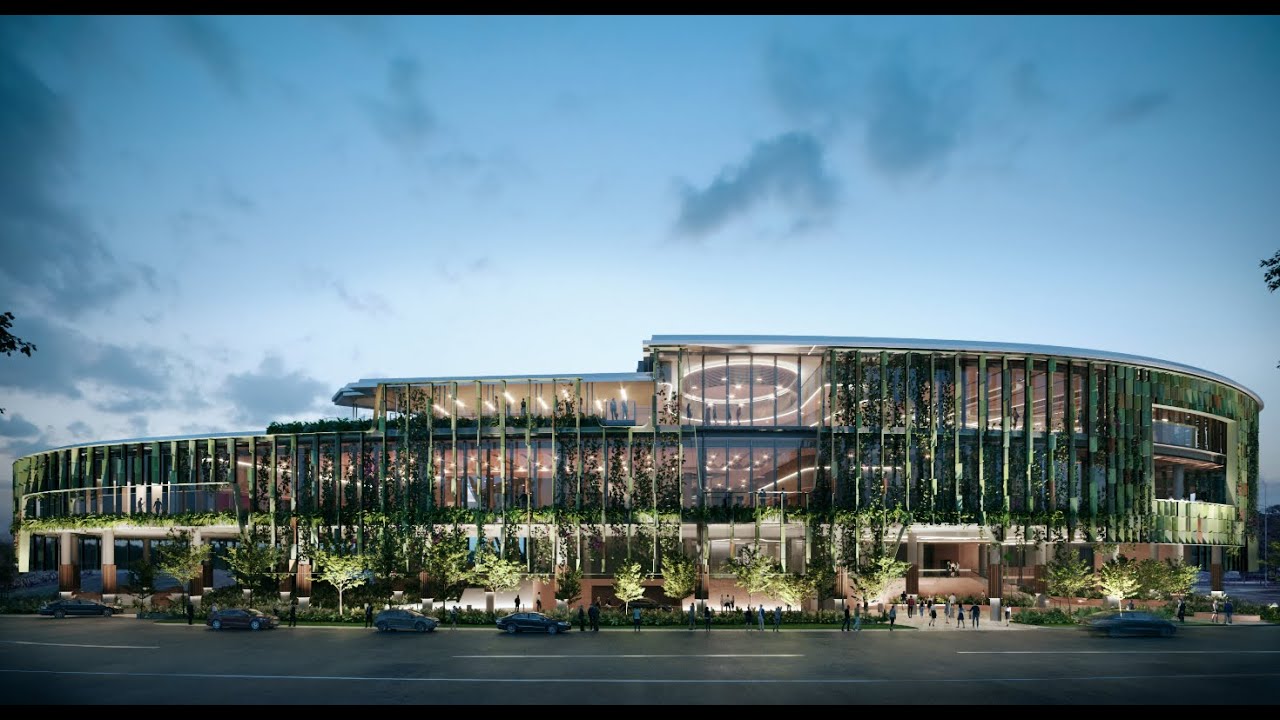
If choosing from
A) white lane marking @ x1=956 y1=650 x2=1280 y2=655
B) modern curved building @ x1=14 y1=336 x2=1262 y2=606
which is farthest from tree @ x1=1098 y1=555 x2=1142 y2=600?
white lane marking @ x1=956 y1=650 x2=1280 y2=655

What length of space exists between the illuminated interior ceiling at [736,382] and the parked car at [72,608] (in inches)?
1363

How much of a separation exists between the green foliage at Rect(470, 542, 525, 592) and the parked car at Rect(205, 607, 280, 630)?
1090cm

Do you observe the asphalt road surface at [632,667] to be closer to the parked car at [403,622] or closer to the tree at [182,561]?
the parked car at [403,622]

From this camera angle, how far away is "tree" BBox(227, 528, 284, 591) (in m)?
50.8

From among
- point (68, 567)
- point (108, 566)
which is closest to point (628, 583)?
point (108, 566)

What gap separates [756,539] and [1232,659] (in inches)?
944

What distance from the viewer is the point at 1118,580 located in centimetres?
4869

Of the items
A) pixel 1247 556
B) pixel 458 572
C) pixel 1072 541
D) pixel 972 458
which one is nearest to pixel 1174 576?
pixel 1072 541

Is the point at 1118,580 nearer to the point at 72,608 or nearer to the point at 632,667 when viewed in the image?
the point at 632,667

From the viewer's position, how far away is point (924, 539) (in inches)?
2120

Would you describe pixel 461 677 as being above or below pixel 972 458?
below

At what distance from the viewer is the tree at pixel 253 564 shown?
50781mm

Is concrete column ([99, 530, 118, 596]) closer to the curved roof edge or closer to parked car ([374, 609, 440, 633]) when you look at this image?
parked car ([374, 609, 440, 633])
